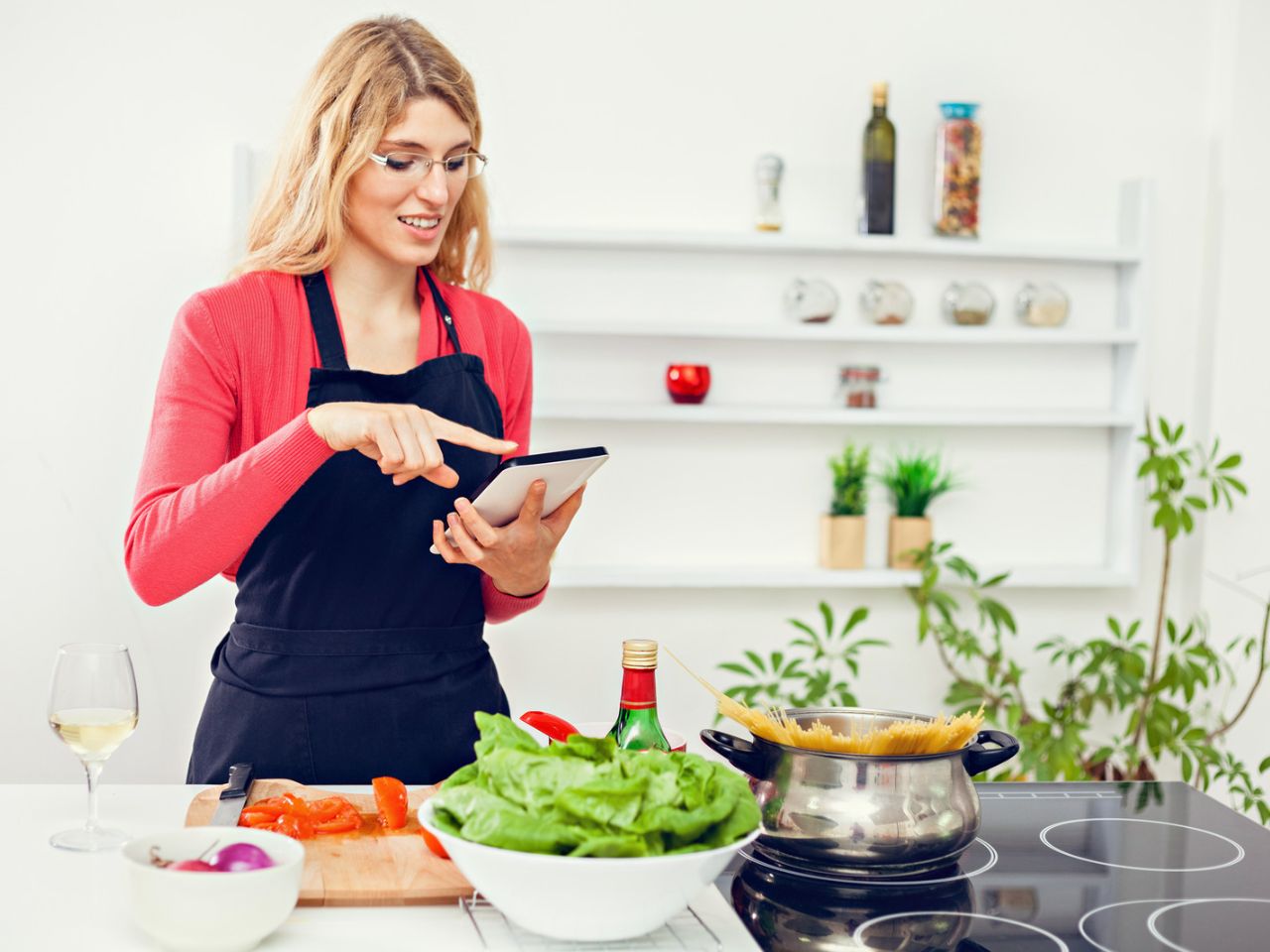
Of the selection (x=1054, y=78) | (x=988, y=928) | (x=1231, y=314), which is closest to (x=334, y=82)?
(x=988, y=928)

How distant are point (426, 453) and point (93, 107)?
2.17 metres

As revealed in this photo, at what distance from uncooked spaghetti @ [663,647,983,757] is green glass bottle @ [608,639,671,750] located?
2.2 inches

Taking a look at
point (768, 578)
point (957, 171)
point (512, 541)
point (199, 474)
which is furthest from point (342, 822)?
point (957, 171)

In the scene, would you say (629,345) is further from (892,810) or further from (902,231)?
(892,810)

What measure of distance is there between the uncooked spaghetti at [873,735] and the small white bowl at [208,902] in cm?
43

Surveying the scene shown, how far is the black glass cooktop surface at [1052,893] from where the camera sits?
3.67ft

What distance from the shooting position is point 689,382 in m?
3.20

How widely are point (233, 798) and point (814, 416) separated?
6.94ft

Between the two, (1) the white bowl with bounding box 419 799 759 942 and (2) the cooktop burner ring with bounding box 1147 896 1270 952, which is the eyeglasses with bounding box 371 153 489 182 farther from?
(2) the cooktop burner ring with bounding box 1147 896 1270 952

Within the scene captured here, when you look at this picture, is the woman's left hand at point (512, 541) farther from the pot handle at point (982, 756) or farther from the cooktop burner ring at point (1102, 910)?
the cooktop burner ring at point (1102, 910)

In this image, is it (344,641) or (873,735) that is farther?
(344,641)

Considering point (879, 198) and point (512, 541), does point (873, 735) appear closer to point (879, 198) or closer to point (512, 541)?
point (512, 541)

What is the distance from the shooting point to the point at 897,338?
325 centimetres

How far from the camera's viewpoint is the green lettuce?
1.01 meters
